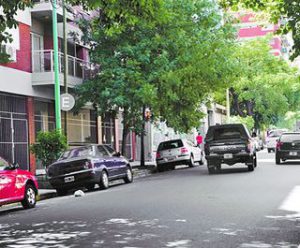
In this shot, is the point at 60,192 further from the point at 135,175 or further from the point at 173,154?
the point at 173,154

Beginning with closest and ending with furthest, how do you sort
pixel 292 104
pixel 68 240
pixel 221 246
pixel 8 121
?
pixel 221 246 → pixel 68 240 → pixel 8 121 → pixel 292 104

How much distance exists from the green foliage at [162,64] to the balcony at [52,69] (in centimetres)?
125

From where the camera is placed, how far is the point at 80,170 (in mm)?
17750

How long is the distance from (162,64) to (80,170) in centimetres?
935

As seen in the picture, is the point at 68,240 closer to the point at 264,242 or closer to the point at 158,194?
the point at 264,242

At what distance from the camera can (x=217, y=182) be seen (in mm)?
18391

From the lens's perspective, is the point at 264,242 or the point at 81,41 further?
the point at 81,41

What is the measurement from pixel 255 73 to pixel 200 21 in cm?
3158

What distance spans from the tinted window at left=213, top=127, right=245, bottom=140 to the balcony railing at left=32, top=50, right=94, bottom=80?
8.02 meters

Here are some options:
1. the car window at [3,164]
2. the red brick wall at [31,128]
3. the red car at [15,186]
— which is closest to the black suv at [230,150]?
the red brick wall at [31,128]

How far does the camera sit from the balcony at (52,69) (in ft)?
83.8

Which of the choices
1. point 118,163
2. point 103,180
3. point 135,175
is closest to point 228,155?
point 135,175

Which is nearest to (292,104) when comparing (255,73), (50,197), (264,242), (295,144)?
(255,73)

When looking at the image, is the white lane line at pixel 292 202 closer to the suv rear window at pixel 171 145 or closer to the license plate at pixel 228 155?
the license plate at pixel 228 155
